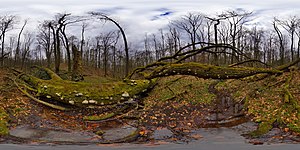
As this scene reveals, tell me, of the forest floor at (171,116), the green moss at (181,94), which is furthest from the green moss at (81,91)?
the green moss at (181,94)

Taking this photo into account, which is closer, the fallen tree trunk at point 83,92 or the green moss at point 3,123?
the green moss at point 3,123

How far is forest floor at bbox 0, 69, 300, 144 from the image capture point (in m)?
9.85

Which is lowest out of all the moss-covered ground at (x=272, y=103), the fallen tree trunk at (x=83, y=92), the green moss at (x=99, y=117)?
the green moss at (x=99, y=117)

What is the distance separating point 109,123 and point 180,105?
397 centimetres

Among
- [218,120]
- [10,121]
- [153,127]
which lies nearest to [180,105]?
[218,120]

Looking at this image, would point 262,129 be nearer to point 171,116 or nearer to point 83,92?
point 171,116

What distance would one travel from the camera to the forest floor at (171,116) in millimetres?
9854

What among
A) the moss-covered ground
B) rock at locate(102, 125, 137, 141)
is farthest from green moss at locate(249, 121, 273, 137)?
rock at locate(102, 125, 137, 141)

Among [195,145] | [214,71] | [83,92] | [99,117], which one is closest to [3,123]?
[99,117]

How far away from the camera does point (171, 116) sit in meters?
12.9

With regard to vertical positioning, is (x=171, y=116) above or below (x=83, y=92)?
below

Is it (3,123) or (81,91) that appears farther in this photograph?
(81,91)

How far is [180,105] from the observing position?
1465 centimetres

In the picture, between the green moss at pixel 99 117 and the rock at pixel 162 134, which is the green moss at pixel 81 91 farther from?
the rock at pixel 162 134
